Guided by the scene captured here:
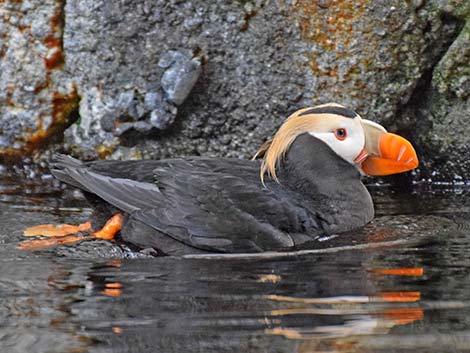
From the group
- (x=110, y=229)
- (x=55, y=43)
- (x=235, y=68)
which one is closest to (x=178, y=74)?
(x=235, y=68)

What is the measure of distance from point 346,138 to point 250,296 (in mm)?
1675

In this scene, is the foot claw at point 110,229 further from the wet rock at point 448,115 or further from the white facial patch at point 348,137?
the wet rock at point 448,115

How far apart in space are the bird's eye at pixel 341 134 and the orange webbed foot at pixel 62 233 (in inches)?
45.9

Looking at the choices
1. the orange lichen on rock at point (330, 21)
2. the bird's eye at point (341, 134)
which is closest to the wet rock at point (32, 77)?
the orange lichen on rock at point (330, 21)

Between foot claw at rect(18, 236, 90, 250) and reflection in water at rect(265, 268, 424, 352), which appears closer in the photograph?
reflection in water at rect(265, 268, 424, 352)

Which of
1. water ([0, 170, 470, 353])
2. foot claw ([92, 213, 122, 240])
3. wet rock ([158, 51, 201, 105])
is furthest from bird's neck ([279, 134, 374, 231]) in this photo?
wet rock ([158, 51, 201, 105])

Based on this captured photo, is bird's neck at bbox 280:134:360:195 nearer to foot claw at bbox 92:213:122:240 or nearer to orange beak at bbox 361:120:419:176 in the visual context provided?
orange beak at bbox 361:120:419:176

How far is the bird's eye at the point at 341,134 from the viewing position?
216 inches

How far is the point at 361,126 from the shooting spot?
551 centimetres

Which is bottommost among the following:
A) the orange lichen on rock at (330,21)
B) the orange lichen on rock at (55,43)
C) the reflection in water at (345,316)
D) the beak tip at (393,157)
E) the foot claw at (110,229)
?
the foot claw at (110,229)

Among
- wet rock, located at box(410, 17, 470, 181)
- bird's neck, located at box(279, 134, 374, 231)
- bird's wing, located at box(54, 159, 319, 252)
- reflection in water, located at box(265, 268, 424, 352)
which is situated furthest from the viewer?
wet rock, located at box(410, 17, 470, 181)

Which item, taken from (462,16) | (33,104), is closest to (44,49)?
(33,104)

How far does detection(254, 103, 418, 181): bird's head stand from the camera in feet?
17.9

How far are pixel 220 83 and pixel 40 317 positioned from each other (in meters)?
3.26
